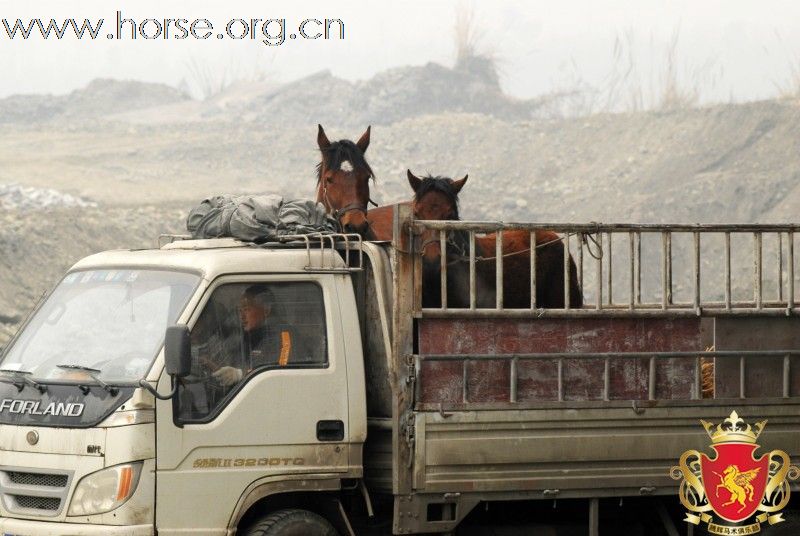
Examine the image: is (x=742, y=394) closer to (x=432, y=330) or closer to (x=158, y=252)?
(x=432, y=330)

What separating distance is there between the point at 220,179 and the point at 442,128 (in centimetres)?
759

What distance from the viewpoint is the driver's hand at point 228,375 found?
25.1ft

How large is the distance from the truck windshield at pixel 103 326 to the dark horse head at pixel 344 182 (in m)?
3.35

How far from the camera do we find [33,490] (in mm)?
7367

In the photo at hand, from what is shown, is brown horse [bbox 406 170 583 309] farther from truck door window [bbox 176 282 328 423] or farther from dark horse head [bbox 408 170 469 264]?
truck door window [bbox 176 282 328 423]

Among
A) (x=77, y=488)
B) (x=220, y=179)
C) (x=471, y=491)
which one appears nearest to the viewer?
(x=77, y=488)

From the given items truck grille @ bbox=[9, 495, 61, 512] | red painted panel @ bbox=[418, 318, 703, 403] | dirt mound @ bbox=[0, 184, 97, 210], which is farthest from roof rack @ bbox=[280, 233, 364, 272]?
dirt mound @ bbox=[0, 184, 97, 210]

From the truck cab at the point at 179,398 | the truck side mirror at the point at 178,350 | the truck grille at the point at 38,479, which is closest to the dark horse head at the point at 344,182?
the truck cab at the point at 179,398

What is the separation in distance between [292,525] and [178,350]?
3.98ft

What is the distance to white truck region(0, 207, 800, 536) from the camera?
7.36 meters

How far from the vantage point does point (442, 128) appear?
44.3 meters

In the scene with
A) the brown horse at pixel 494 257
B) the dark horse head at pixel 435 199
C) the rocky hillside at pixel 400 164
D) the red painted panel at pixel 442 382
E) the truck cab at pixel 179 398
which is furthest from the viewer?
the rocky hillside at pixel 400 164

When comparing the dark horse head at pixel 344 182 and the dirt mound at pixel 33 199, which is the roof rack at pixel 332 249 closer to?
the dark horse head at pixel 344 182

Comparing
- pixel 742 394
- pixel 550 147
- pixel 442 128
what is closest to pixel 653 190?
pixel 550 147
